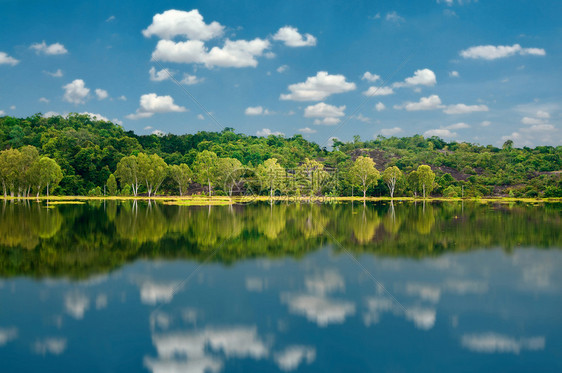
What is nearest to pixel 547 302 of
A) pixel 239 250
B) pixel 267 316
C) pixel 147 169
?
pixel 267 316

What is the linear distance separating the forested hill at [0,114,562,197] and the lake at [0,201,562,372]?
7670 cm

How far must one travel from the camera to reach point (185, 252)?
2170 cm

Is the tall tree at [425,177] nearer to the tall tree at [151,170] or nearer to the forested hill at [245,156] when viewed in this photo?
the forested hill at [245,156]

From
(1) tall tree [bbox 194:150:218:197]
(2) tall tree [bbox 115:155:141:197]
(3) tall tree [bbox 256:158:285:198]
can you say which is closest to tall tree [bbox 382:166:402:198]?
(3) tall tree [bbox 256:158:285:198]

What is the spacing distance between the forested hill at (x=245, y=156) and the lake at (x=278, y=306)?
76704 mm

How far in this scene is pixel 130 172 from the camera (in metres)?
89.8

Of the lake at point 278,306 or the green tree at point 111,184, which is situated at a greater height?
the green tree at point 111,184

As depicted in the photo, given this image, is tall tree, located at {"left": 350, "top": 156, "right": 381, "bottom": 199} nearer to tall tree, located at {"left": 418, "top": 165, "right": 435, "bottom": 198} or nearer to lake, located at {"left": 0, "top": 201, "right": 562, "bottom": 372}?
tall tree, located at {"left": 418, "top": 165, "right": 435, "bottom": 198}

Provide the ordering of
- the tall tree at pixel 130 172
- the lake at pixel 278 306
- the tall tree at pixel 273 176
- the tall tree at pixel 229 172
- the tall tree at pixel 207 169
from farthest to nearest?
1. the tall tree at pixel 207 169
2. the tall tree at pixel 130 172
3. the tall tree at pixel 229 172
4. the tall tree at pixel 273 176
5. the lake at pixel 278 306

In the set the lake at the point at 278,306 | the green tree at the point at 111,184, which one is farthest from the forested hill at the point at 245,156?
the lake at the point at 278,306

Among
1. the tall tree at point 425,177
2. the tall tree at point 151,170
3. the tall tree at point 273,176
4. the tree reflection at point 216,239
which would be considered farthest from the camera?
the tall tree at point 151,170

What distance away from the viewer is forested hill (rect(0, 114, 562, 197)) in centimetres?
9612

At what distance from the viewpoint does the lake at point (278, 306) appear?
9.72 meters

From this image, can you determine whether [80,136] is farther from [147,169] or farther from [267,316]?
[267,316]
